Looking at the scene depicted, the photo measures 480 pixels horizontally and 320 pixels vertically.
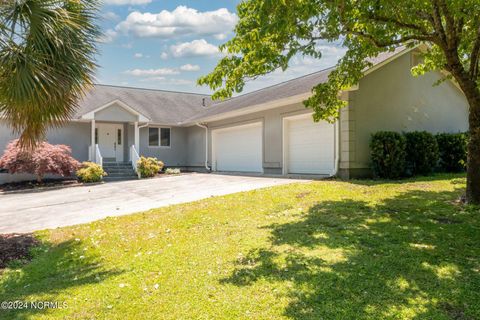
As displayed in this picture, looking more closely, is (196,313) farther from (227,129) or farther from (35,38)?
(227,129)

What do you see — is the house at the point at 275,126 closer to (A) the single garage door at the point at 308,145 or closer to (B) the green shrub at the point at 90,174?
(A) the single garage door at the point at 308,145

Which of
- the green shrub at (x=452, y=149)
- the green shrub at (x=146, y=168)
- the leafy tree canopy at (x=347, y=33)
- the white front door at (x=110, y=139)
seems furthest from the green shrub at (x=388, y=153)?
the white front door at (x=110, y=139)

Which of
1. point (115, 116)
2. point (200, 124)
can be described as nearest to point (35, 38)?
point (115, 116)

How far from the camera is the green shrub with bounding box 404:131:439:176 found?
12.8 meters

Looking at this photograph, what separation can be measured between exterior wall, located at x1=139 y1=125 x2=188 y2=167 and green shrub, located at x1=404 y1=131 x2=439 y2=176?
14.3m

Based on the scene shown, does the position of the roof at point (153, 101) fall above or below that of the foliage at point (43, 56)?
above

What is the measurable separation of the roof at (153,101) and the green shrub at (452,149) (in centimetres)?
1497

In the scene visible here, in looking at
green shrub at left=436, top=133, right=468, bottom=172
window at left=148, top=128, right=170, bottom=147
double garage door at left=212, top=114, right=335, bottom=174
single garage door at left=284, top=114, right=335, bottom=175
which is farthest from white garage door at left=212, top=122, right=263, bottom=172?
green shrub at left=436, top=133, right=468, bottom=172

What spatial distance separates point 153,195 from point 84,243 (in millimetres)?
5822

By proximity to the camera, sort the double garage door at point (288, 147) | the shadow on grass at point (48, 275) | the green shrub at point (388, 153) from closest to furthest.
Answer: the shadow on grass at point (48, 275), the green shrub at point (388, 153), the double garage door at point (288, 147)

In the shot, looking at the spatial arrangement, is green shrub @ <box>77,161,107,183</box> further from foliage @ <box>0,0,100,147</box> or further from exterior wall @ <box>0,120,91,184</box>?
foliage @ <box>0,0,100,147</box>

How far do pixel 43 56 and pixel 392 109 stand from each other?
11629mm

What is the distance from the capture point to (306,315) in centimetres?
339

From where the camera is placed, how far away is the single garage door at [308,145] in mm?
13422
